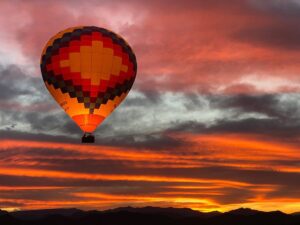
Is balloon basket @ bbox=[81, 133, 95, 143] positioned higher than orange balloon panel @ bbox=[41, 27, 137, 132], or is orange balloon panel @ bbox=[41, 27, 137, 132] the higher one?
orange balloon panel @ bbox=[41, 27, 137, 132]

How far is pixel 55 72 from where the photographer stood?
7212 centimetres

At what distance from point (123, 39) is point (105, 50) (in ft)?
13.7

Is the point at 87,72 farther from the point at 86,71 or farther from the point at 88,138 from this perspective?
the point at 88,138

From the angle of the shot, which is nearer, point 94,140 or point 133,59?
point 94,140

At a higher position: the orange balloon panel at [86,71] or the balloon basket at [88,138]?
the orange balloon panel at [86,71]

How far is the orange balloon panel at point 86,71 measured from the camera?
70.7 m

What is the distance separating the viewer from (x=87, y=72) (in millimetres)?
70375

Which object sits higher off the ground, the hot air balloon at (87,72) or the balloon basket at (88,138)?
the hot air balloon at (87,72)

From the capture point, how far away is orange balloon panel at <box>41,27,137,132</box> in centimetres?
7069

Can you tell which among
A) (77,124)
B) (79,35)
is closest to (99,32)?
(79,35)

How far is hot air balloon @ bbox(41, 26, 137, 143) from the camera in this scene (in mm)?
70625

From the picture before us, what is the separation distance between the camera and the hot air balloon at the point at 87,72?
70625mm

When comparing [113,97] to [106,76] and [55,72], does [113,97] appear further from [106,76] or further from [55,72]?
[55,72]

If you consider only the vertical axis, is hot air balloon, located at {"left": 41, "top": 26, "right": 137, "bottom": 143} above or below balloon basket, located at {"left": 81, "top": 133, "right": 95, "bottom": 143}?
above
